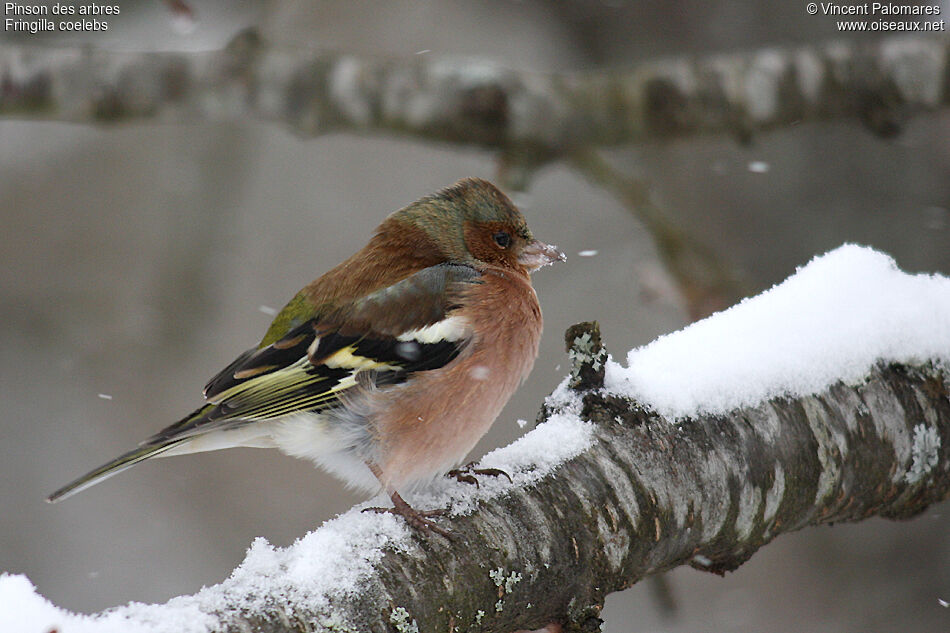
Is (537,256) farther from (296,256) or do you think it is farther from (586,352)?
(296,256)

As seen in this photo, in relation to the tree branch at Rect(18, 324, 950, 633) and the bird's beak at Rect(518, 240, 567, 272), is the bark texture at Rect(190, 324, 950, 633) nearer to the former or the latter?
the tree branch at Rect(18, 324, 950, 633)

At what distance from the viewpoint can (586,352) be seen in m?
2.26

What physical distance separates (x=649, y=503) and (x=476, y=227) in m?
1.36

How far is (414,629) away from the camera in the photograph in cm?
172

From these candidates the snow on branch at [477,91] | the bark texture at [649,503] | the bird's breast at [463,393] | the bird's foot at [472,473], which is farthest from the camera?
the snow on branch at [477,91]

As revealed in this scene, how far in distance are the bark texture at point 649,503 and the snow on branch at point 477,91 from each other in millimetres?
1529

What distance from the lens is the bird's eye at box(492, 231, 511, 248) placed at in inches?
124

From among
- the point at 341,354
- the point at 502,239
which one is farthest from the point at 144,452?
the point at 502,239

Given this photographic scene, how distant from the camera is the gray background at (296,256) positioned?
509cm

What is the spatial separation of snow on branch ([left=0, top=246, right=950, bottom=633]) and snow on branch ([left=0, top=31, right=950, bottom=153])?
3.71 feet

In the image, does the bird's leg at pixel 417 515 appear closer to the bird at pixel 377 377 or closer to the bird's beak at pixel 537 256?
the bird at pixel 377 377

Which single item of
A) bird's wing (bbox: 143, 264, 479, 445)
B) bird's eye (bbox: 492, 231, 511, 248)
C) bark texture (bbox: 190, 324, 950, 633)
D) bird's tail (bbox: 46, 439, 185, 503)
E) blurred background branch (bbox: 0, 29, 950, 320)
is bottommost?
bark texture (bbox: 190, 324, 950, 633)

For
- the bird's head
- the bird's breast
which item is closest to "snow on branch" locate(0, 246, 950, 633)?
the bird's breast

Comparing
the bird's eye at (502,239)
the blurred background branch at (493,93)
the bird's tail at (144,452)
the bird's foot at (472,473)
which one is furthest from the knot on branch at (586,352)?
the blurred background branch at (493,93)
